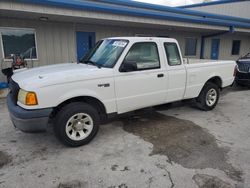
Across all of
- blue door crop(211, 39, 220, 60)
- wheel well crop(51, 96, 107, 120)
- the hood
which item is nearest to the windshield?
the hood

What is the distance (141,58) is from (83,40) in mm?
6157

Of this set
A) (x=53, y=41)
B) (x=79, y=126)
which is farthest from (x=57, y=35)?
(x=79, y=126)

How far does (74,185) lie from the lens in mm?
2674

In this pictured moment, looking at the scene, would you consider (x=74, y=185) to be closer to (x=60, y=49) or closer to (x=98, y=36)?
(x=60, y=49)

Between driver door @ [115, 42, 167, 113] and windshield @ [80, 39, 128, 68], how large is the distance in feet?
0.63

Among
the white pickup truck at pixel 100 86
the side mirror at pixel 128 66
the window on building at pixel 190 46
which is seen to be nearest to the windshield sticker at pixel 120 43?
the white pickup truck at pixel 100 86

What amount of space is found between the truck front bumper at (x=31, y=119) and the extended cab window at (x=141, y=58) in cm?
156

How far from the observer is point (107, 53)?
4.16 meters

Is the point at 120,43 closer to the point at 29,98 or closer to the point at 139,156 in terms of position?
the point at 29,98

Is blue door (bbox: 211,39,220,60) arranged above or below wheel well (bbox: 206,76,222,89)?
above

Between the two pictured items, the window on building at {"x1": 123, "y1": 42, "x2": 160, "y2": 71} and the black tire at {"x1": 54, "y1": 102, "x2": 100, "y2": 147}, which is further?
the window on building at {"x1": 123, "y1": 42, "x2": 160, "y2": 71}

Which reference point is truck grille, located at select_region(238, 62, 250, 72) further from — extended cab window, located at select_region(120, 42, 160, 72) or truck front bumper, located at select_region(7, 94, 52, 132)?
truck front bumper, located at select_region(7, 94, 52, 132)

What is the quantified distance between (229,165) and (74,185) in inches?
90.4

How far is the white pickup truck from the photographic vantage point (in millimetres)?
3178
